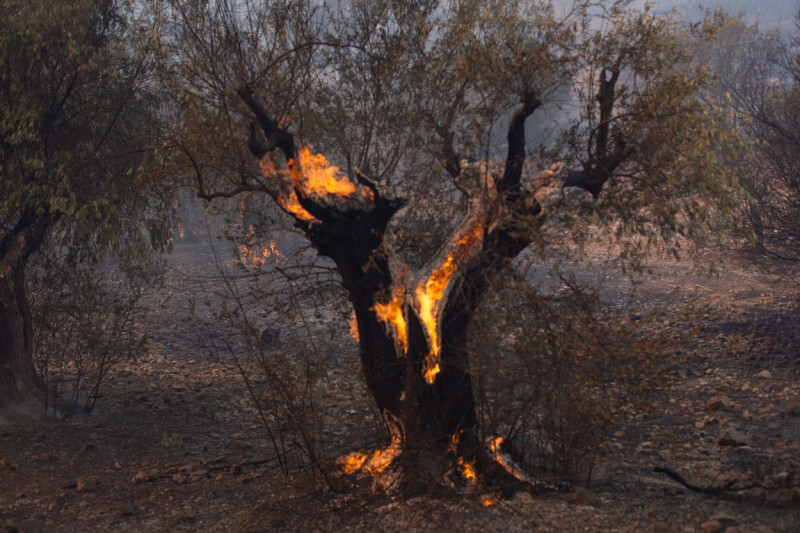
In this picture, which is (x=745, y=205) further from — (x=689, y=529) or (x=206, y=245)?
(x=206, y=245)

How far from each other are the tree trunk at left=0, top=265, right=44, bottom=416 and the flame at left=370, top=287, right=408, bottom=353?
8.59 m

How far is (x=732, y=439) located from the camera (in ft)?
41.1

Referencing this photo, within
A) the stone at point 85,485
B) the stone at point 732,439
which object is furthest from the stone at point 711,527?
the stone at point 85,485

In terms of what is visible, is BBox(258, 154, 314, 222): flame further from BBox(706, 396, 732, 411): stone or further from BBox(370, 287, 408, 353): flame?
BBox(706, 396, 732, 411): stone

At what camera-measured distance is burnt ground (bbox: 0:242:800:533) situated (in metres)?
8.59

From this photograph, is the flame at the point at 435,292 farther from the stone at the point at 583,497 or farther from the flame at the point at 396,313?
the stone at the point at 583,497

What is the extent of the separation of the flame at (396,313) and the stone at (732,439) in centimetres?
706

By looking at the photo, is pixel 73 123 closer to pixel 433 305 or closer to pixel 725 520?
pixel 433 305

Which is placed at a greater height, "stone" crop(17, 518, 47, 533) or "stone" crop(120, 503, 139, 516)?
"stone" crop(17, 518, 47, 533)

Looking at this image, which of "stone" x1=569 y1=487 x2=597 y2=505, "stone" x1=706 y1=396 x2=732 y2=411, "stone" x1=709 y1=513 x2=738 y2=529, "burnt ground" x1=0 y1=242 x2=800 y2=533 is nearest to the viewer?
"stone" x1=709 y1=513 x2=738 y2=529

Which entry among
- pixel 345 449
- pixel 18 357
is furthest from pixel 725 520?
pixel 18 357

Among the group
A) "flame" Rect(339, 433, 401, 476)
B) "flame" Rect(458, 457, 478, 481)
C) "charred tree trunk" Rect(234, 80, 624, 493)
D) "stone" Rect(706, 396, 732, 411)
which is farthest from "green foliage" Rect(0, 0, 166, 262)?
"stone" Rect(706, 396, 732, 411)

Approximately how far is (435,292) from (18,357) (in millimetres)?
10309

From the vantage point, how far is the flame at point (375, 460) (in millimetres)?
9734
